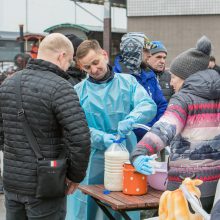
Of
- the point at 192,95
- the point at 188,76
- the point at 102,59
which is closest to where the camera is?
the point at 192,95

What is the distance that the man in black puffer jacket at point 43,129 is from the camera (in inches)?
113

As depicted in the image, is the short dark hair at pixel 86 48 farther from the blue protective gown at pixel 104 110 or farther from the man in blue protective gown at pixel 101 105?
the blue protective gown at pixel 104 110

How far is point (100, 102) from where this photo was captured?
3.66 m

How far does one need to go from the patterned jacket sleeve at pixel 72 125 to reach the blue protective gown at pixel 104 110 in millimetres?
646

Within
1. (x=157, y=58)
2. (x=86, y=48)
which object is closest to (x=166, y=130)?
(x=86, y=48)

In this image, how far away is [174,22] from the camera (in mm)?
12828

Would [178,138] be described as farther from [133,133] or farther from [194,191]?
[133,133]

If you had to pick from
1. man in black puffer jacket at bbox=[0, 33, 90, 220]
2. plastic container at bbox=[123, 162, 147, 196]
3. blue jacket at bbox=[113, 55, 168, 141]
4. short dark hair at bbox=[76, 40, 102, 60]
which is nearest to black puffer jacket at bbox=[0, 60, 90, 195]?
man in black puffer jacket at bbox=[0, 33, 90, 220]

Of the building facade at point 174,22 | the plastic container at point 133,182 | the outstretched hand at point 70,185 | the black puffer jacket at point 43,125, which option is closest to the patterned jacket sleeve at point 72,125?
the black puffer jacket at point 43,125

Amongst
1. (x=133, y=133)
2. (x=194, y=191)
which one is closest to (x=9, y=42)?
(x=133, y=133)

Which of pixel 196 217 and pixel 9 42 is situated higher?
pixel 9 42

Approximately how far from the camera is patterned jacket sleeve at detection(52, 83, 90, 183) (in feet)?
9.36

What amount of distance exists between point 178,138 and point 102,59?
1.15 meters

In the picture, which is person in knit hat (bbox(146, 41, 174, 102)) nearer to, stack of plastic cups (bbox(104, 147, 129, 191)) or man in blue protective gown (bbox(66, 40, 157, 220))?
man in blue protective gown (bbox(66, 40, 157, 220))
